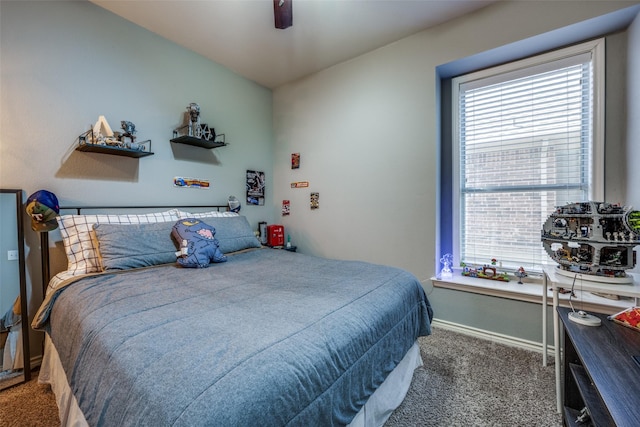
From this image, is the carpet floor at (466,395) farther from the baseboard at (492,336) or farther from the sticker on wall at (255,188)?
the sticker on wall at (255,188)

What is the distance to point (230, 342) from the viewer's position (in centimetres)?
86

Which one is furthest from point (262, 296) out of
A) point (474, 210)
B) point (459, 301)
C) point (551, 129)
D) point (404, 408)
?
point (551, 129)

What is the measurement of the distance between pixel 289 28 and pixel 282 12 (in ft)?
3.52

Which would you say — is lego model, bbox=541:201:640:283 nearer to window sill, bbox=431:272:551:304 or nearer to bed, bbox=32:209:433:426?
window sill, bbox=431:272:551:304

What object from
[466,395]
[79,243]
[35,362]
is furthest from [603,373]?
[35,362]

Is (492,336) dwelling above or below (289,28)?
below

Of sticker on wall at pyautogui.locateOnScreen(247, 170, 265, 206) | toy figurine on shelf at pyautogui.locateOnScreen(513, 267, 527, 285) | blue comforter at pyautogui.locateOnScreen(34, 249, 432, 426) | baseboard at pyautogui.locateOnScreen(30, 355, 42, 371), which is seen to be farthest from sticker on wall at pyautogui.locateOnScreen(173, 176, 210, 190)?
toy figurine on shelf at pyautogui.locateOnScreen(513, 267, 527, 285)

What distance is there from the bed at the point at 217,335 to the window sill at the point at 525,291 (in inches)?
34.7

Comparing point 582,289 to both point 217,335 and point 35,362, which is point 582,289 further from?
point 35,362

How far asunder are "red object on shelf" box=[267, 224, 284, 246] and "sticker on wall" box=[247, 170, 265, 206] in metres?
0.38

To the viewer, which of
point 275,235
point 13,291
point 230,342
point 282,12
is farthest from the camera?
point 275,235

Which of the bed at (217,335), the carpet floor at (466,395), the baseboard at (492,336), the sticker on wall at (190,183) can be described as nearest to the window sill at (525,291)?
the baseboard at (492,336)

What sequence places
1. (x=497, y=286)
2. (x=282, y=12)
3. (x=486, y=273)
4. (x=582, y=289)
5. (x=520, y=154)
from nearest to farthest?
(x=582, y=289)
(x=282, y=12)
(x=497, y=286)
(x=520, y=154)
(x=486, y=273)

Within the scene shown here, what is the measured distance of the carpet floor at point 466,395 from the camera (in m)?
1.41
